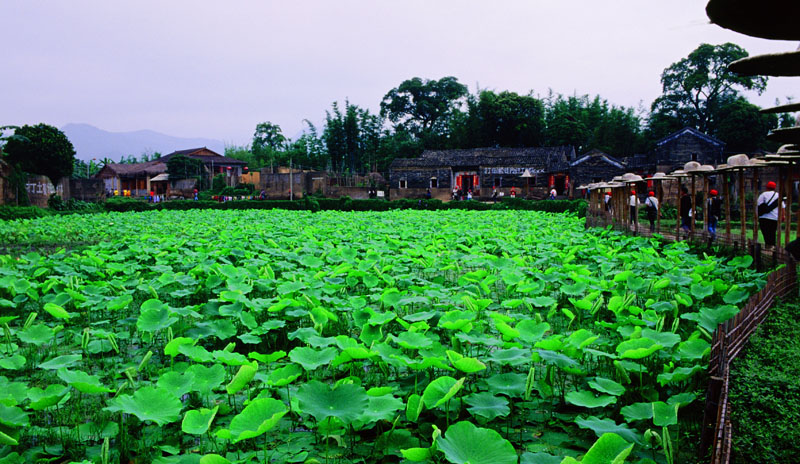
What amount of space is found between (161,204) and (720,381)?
21.3 m

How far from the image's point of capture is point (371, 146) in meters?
39.9

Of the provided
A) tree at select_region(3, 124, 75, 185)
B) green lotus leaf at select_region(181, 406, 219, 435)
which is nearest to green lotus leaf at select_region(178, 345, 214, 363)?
green lotus leaf at select_region(181, 406, 219, 435)

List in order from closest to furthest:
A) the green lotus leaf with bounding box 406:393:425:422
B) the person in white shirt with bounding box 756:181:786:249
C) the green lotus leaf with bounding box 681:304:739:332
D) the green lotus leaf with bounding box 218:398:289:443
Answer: the green lotus leaf with bounding box 218:398:289:443
the green lotus leaf with bounding box 406:393:425:422
the green lotus leaf with bounding box 681:304:739:332
the person in white shirt with bounding box 756:181:786:249

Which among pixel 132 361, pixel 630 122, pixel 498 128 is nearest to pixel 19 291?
pixel 132 361

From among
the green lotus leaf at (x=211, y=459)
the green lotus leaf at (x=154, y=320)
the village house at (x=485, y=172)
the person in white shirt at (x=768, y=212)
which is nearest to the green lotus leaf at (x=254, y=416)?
the green lotus leaf at (x=211, y=459)

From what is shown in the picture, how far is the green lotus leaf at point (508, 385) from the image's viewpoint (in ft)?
5.90

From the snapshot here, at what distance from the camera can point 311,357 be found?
1.98 m

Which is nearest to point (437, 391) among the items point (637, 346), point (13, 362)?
point (637, 346)

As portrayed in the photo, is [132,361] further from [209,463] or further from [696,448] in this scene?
[696,448]

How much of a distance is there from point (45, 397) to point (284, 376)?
74cm

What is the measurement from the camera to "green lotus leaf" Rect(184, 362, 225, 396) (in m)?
1.81

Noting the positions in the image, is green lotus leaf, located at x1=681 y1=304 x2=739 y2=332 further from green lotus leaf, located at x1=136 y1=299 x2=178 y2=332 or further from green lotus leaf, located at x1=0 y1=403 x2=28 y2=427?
green lotus leaf, located at x1=0 y1=403 x2=28 y2=427

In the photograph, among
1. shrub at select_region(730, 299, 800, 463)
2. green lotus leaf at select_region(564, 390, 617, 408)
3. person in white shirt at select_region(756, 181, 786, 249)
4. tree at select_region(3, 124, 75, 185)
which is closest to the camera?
shrub at select_region(730, 299, 800, 463)

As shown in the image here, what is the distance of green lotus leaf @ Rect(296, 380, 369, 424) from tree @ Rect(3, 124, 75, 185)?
74.2ft
